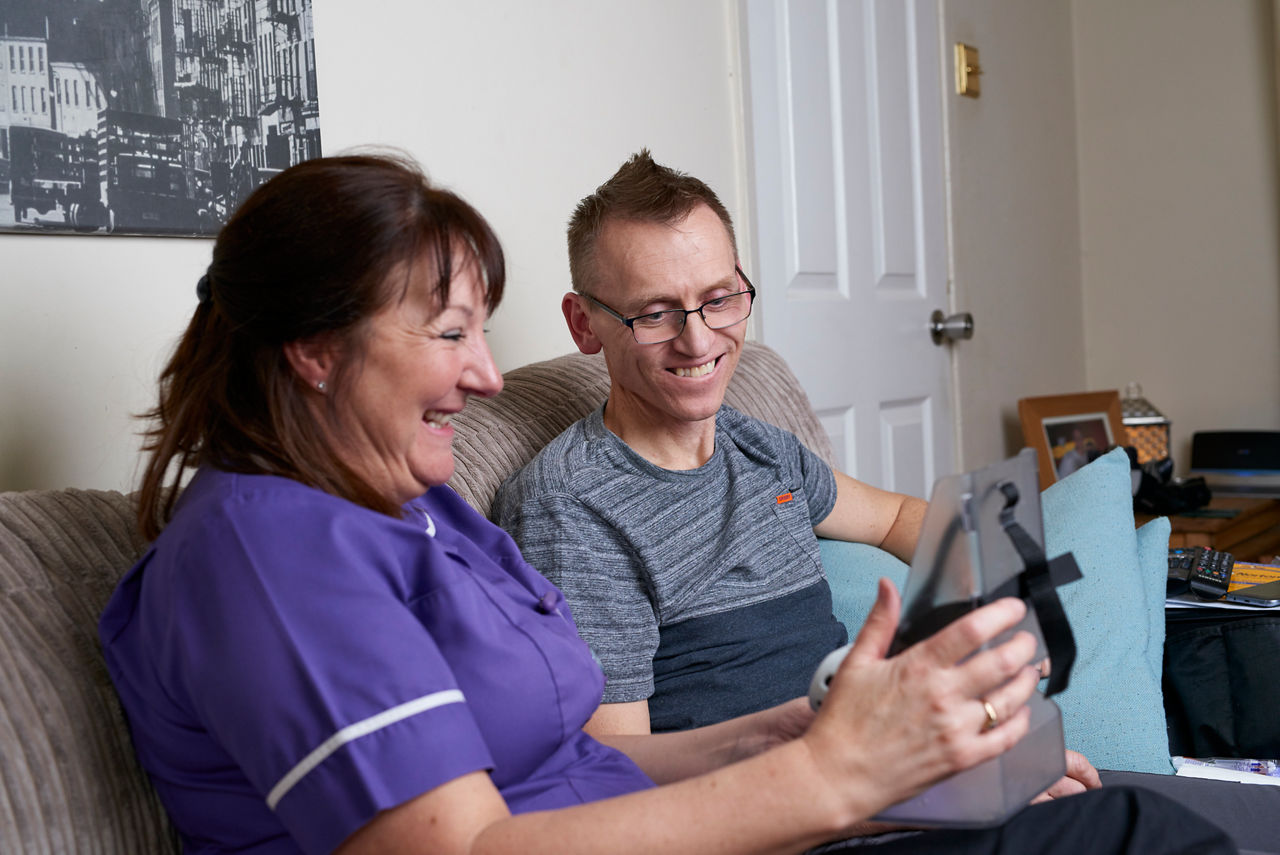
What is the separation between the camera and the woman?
703 millimetres

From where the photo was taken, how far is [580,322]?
4.67 feet

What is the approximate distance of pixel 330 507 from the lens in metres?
0.80

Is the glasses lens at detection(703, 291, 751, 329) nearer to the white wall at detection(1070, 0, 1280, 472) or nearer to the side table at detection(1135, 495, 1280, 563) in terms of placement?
the side table at detection(1135, 495, 1280, 563)

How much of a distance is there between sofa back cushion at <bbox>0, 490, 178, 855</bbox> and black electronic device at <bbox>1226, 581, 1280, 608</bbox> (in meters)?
1.35

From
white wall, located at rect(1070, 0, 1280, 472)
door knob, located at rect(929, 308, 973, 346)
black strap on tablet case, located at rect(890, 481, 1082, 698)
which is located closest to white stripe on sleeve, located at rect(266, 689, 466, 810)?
black strap on tablet case, located at rect(890, 481, 1082, 698)

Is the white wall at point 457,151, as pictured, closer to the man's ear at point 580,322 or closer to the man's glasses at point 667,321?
the man's ear at point 580,322

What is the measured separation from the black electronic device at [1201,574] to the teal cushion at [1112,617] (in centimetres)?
10

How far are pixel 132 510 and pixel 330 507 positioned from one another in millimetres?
312

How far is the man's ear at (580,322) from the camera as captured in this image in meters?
1.40

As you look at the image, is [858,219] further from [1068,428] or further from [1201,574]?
[1201,574]

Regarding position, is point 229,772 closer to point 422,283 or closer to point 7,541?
point 7,541

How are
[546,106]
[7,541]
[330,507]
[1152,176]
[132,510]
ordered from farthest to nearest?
[1152,176]
[546,106]
[132,510]
[7,541]
[330,507]

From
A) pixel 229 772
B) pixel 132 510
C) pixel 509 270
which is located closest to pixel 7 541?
pixel 132 510

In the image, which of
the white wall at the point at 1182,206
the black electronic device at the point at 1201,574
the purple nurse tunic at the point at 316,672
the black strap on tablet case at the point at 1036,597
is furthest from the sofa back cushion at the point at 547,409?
the white wall at the point at 1182,206
